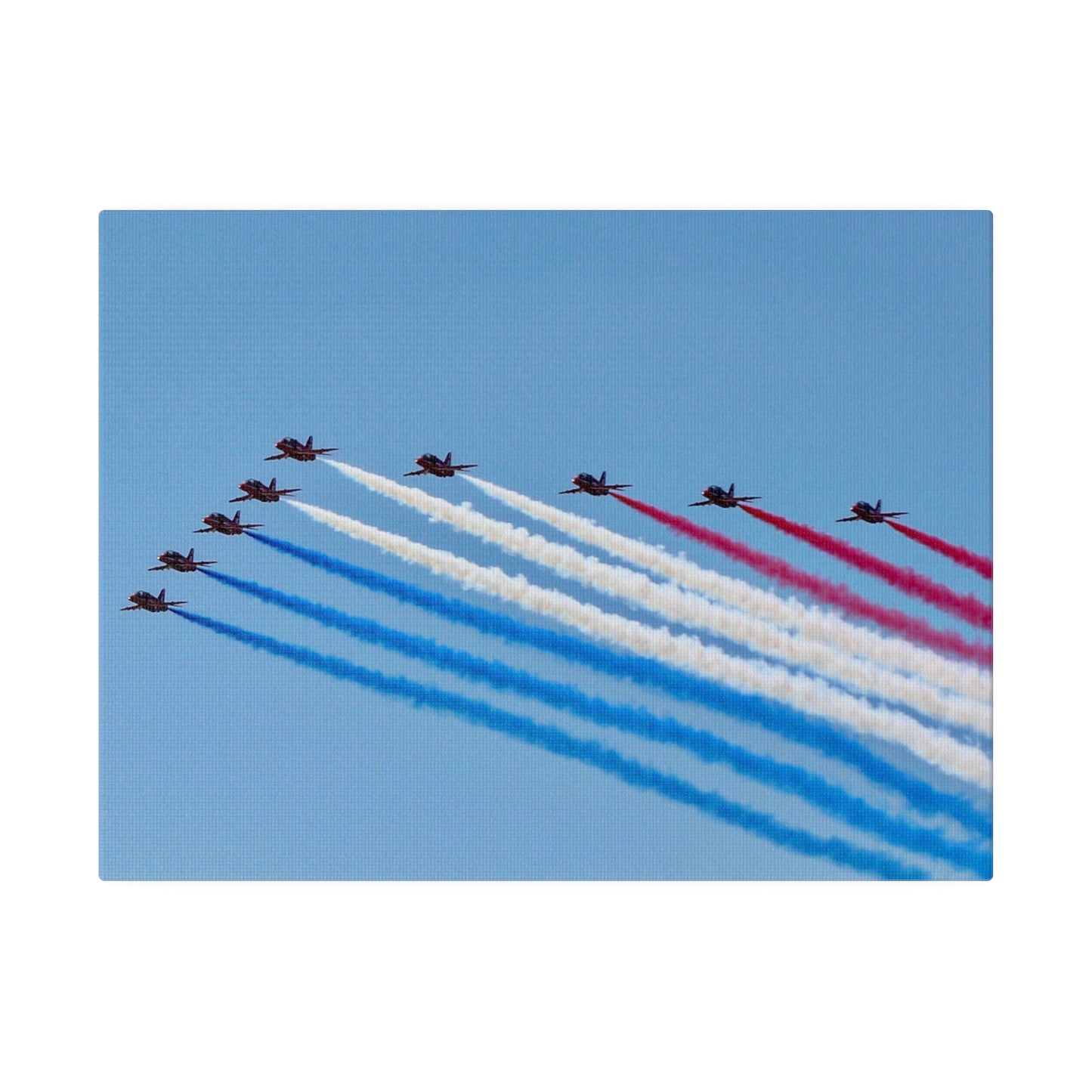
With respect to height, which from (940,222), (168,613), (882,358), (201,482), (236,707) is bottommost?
(236,707)

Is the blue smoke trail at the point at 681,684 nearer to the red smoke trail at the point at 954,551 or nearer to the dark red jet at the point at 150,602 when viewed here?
the dark red jet at the point at 150,602

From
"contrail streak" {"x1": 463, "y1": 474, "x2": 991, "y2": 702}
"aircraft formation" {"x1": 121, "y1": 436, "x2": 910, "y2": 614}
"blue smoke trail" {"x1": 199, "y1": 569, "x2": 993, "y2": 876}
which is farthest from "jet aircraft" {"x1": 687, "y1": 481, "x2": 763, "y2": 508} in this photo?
"blue smoke trail" {"x1": 199, "y1": 569, "x2": 993, "y2": 876}

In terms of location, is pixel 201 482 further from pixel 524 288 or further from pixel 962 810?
pixel 962 810

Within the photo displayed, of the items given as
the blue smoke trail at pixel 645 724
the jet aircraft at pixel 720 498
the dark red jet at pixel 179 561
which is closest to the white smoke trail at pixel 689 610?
the jet aircraft at pixel 720 498

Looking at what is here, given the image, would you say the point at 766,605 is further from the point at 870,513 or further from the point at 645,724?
the point at 645,724

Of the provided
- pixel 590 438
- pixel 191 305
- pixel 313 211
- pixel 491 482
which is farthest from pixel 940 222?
pixel 191 305

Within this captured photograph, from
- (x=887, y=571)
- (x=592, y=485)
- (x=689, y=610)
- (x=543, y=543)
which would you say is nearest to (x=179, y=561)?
(x=543, y=543)

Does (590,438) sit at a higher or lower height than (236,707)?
higher

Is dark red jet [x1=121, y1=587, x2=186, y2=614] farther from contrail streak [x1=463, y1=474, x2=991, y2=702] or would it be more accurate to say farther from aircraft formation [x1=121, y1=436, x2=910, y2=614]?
contrail streak [x1=463, y1=474, x2=991, y2=702]
